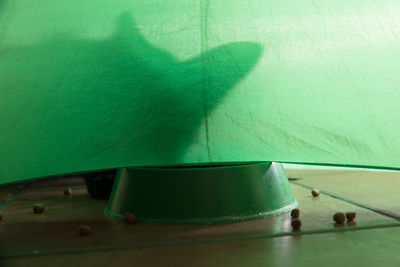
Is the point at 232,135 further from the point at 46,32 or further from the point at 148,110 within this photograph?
the point at 46,32

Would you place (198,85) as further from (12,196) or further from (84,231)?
(12,196)

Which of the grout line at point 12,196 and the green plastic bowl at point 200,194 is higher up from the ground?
the green plastic bowl at point 200,194

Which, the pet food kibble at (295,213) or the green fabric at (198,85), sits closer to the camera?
the green fabric at (198,85)

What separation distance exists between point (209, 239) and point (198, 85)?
0.35 m

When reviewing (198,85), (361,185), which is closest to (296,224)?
(198,85)

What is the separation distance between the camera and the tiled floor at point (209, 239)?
2.69ft

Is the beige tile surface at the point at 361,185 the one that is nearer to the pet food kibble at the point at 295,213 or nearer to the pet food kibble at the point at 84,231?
the pet food kibble at the point at 295,213

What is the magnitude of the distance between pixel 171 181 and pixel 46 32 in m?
0.48

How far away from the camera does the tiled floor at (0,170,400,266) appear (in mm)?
820

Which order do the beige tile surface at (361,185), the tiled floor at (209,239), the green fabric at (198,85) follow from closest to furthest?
the tiled floor at (209,239), the green fabric at (198,85), the beige tile surface at (361,185)

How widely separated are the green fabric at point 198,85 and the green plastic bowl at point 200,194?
0.12 meters

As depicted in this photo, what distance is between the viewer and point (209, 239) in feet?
3.12

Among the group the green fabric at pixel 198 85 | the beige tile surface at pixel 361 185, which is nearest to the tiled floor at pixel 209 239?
the beige tile surface at pixel 361 185

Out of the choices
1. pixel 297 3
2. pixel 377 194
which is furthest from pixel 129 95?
pixel 377 194
